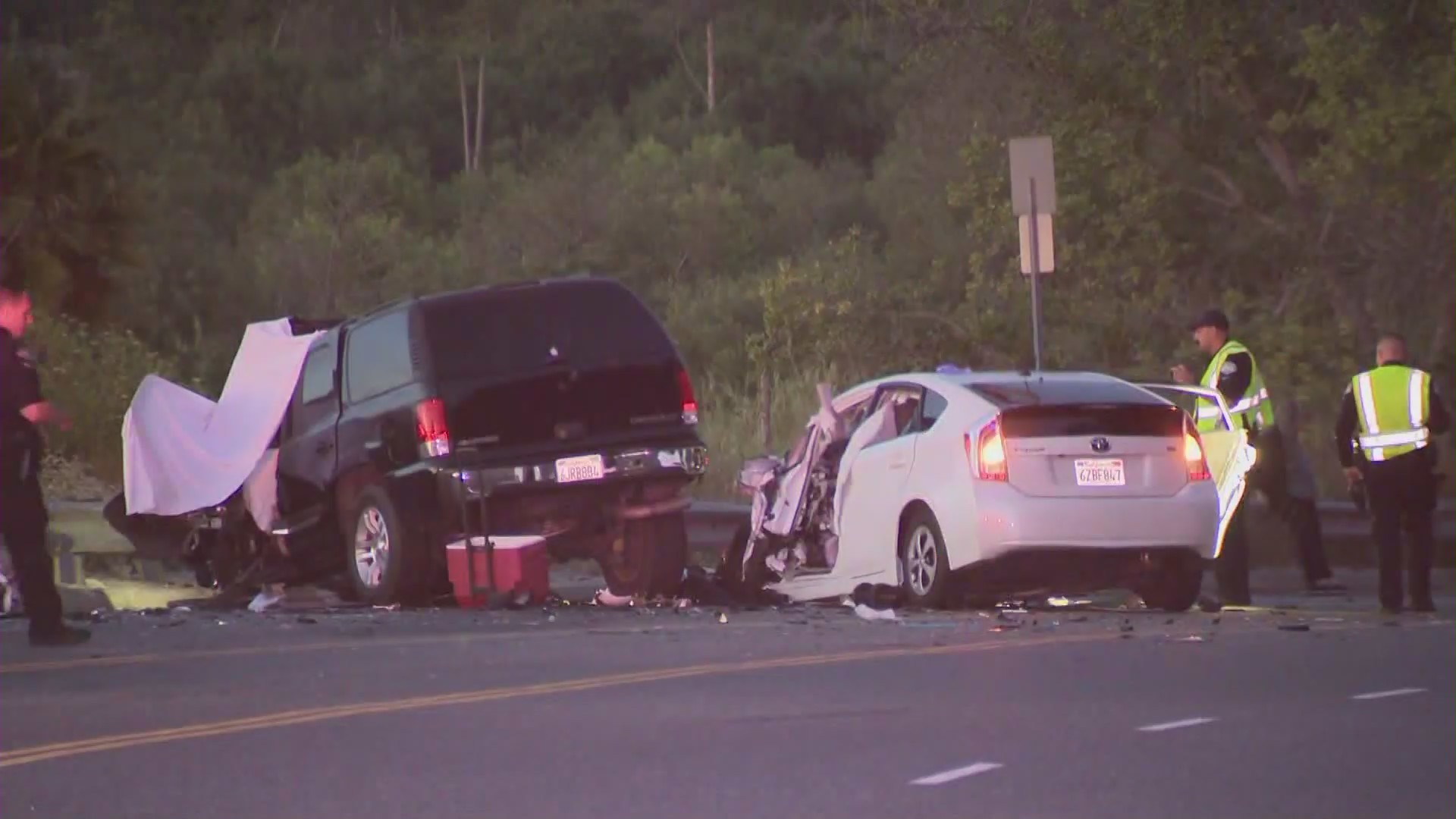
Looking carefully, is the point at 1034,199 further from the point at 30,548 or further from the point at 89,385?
the point at 89,385

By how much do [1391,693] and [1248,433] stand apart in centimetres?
641

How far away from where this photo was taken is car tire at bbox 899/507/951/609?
16234mm

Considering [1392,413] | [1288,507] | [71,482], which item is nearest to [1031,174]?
[1288,507]

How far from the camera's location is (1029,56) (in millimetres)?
27078

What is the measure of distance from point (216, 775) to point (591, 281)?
28.8 ft

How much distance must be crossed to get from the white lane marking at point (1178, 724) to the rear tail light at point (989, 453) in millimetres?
5120

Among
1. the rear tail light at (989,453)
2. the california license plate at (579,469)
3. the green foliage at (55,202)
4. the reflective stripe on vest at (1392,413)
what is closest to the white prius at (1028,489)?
the rear tail light at (989,453)

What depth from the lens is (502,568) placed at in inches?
685

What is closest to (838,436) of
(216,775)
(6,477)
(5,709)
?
(6,477)

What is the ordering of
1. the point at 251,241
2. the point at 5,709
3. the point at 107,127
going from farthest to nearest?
the point at 251,241
the point at 107,127
the point at 5,709

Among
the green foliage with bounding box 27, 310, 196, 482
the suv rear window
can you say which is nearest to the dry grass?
the green foliage with bounding box 27, 310, 196, 482

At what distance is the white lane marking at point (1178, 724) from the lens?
10.6m

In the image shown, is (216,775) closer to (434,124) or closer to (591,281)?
(591,281)

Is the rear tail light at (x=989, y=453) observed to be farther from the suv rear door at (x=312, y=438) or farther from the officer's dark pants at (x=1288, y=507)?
the suv rear door at (x=312, y=438)
